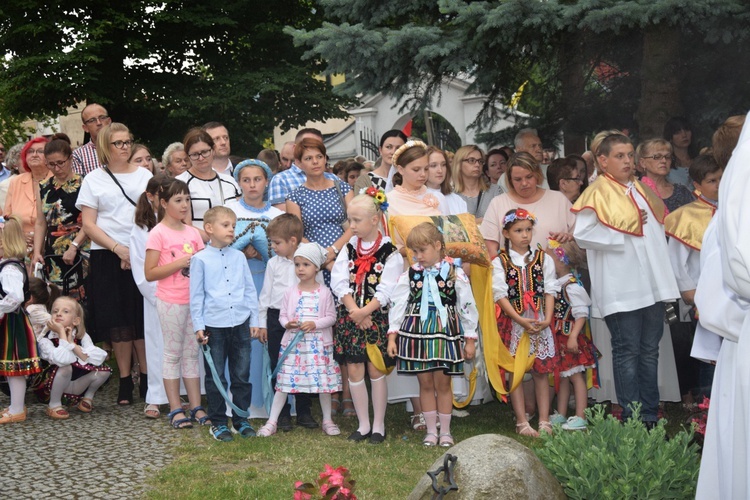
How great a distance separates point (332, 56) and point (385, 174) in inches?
54.1

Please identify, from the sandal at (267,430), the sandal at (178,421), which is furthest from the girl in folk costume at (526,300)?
the sandal at (178,421)

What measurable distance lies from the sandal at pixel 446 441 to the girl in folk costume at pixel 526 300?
0.65 metres

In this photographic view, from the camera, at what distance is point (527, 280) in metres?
7.65

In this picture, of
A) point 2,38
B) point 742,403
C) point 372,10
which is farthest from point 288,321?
point 2,38

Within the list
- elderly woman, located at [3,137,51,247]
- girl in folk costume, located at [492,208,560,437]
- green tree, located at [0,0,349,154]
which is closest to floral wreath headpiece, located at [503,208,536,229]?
girl in folk costume, located at [492,208,560,437]

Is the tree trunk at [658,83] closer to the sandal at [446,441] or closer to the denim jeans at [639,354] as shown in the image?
the denim jeans at [639,354]

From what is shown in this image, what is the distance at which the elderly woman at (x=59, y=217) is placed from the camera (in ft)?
29.4

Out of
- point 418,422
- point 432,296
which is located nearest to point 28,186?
point 418,422

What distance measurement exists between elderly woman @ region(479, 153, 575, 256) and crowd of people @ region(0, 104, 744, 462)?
0.5 inches

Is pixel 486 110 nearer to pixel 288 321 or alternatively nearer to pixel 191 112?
pixel 288 321

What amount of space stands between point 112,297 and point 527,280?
138 inches

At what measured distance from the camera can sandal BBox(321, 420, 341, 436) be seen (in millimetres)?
7605

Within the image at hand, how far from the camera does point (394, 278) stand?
7.32 m

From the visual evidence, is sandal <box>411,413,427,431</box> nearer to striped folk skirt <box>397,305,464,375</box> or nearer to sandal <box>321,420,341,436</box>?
sandal <box>321,420,341,436</box>
